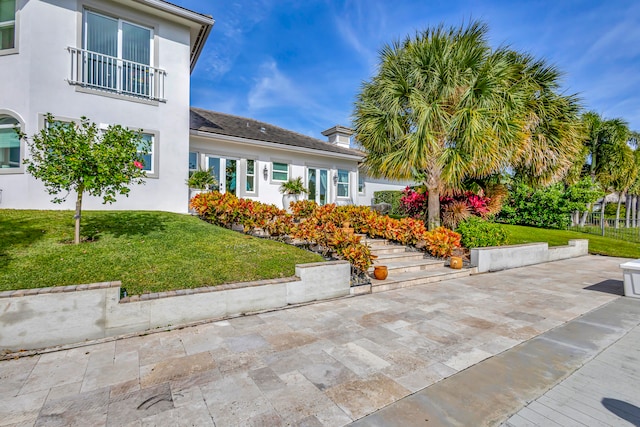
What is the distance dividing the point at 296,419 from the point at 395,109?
379 inches

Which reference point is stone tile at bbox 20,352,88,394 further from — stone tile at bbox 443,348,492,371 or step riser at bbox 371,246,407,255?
step riser at bbox 371,246,407,255

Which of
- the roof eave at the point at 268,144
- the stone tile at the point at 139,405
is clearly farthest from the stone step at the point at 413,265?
the roof eave at the point at 268,144

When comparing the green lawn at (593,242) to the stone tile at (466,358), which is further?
the green lawn at (593,242)

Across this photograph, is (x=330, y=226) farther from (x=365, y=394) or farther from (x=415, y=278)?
(x=365, y=394)

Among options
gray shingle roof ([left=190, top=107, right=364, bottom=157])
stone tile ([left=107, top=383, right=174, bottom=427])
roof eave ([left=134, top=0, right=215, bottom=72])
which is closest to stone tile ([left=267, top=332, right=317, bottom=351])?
stone tile ([left=107, top=383, right=174, bottom=427])

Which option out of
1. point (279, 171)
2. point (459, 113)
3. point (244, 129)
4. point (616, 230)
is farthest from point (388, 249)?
point (616, 230)

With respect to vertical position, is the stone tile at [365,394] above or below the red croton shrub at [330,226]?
Answer: below

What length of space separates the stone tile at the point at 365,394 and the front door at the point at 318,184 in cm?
1295

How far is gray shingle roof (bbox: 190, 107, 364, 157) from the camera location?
1294 cm

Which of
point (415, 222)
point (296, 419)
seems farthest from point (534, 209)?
point (296, 419)

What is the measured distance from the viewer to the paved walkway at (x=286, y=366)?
2.59m

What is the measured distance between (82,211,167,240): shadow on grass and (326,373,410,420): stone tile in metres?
5.98

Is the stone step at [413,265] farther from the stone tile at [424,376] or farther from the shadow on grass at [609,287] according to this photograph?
the stone tile at [424,376]

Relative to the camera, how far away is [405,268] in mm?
7941
